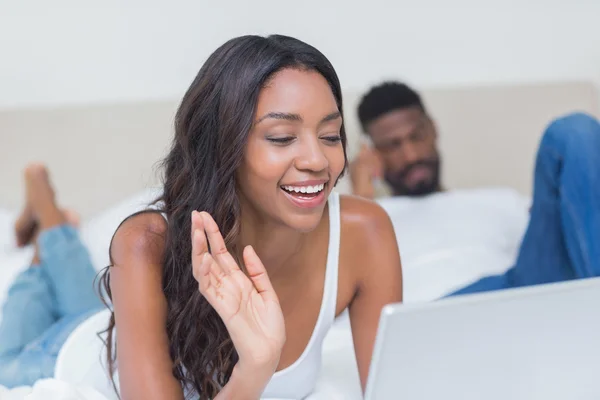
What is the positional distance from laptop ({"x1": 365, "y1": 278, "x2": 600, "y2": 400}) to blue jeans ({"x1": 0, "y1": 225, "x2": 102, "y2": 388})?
3.17 ft

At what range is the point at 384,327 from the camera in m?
0.78

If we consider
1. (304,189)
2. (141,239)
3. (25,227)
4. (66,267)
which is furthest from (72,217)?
(304,189)

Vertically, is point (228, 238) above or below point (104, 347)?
above

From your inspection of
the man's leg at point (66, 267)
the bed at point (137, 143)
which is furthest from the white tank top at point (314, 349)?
the bed at point (137, 143)

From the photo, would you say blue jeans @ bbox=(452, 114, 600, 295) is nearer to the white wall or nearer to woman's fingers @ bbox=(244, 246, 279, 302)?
woman's fingers @ bbox=(244, 246, 279, 302)

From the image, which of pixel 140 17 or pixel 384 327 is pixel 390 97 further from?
pixel 384 327

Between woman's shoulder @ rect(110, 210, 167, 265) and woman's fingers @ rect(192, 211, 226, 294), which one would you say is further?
woman's shoulder @ rect(110, 210, 167, 265)

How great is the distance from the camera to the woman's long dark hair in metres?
1.10

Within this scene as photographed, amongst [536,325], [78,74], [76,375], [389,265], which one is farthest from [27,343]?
[536,325]

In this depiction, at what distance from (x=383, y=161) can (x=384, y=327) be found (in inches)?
66.0

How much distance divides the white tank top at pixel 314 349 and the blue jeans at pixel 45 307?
534 mm

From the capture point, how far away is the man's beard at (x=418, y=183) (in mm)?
2416

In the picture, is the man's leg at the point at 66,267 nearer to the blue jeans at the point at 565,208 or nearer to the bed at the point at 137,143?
the bed at the point at 137,143

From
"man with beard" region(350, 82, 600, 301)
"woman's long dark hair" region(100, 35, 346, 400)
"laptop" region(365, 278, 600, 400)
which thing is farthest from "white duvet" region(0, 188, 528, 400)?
"laptop" region(365, 278, 600, 400)
